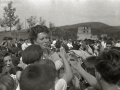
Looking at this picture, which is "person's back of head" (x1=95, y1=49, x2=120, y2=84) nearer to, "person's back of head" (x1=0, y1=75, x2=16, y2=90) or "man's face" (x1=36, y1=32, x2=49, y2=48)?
"person's back of head" (x1=0, y1=75, x2=16, y2=90)

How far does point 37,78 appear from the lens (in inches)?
70.5

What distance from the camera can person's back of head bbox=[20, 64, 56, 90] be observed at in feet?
5.82

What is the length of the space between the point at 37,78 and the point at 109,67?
29.1 inches

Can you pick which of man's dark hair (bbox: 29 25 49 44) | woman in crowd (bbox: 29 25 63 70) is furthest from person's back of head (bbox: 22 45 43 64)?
man's dark hair (bbox: 29 25 49 44)

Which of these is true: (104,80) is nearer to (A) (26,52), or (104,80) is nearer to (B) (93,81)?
(B) (93,81)

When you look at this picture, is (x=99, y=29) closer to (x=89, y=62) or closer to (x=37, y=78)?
(x=89, y=62)

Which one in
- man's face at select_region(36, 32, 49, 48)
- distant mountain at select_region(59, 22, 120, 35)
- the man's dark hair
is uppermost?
the man's dark hair

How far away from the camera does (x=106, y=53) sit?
2.20 m

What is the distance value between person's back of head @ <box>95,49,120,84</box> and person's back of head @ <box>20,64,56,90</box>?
0.54 m

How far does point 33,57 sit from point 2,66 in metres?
1.24

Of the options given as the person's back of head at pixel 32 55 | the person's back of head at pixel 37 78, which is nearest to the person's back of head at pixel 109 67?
the person's back of head at pixel 37 78

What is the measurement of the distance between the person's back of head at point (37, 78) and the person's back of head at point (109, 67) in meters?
0.54

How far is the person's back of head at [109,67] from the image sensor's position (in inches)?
81.5

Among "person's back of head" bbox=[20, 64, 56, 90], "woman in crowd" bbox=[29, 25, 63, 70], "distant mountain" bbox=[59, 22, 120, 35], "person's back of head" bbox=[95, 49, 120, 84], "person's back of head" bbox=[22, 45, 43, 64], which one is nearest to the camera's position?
"person's back of head" bbox=[20, 64, 56, 90]
